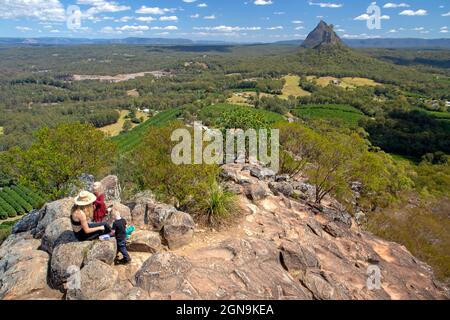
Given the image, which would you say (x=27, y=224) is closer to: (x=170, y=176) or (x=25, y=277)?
(x=25, y=277)

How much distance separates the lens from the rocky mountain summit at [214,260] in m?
10.4

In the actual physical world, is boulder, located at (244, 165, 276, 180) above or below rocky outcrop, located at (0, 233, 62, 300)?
below

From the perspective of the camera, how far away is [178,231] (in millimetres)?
13734

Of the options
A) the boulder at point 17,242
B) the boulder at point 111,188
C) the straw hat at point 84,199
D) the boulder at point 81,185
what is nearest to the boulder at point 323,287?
the straw hat at point 84,199

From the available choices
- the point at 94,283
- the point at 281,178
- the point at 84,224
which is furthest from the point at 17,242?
the point at 281,178

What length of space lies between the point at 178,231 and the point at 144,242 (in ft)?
5.48

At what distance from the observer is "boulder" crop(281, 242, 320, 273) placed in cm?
1398

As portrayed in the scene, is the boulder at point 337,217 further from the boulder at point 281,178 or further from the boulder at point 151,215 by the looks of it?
the boulder at point 151,215

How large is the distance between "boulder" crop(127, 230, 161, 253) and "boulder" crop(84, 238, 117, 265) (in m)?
1.06

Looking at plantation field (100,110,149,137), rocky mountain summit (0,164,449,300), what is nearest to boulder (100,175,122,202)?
rocky mountain summit (0,164,449,300)

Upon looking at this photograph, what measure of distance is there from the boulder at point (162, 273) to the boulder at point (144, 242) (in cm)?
132

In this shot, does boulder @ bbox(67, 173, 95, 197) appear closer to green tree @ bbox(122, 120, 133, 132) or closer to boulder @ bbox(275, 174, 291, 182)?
boulder @ bbox(275, 174, 291, 182)

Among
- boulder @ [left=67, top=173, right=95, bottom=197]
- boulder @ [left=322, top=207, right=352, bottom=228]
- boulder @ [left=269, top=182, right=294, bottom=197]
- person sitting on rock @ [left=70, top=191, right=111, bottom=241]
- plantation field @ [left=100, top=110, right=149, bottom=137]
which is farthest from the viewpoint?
plantation field @ [left=100, top=110, right=149, bottom=137]
